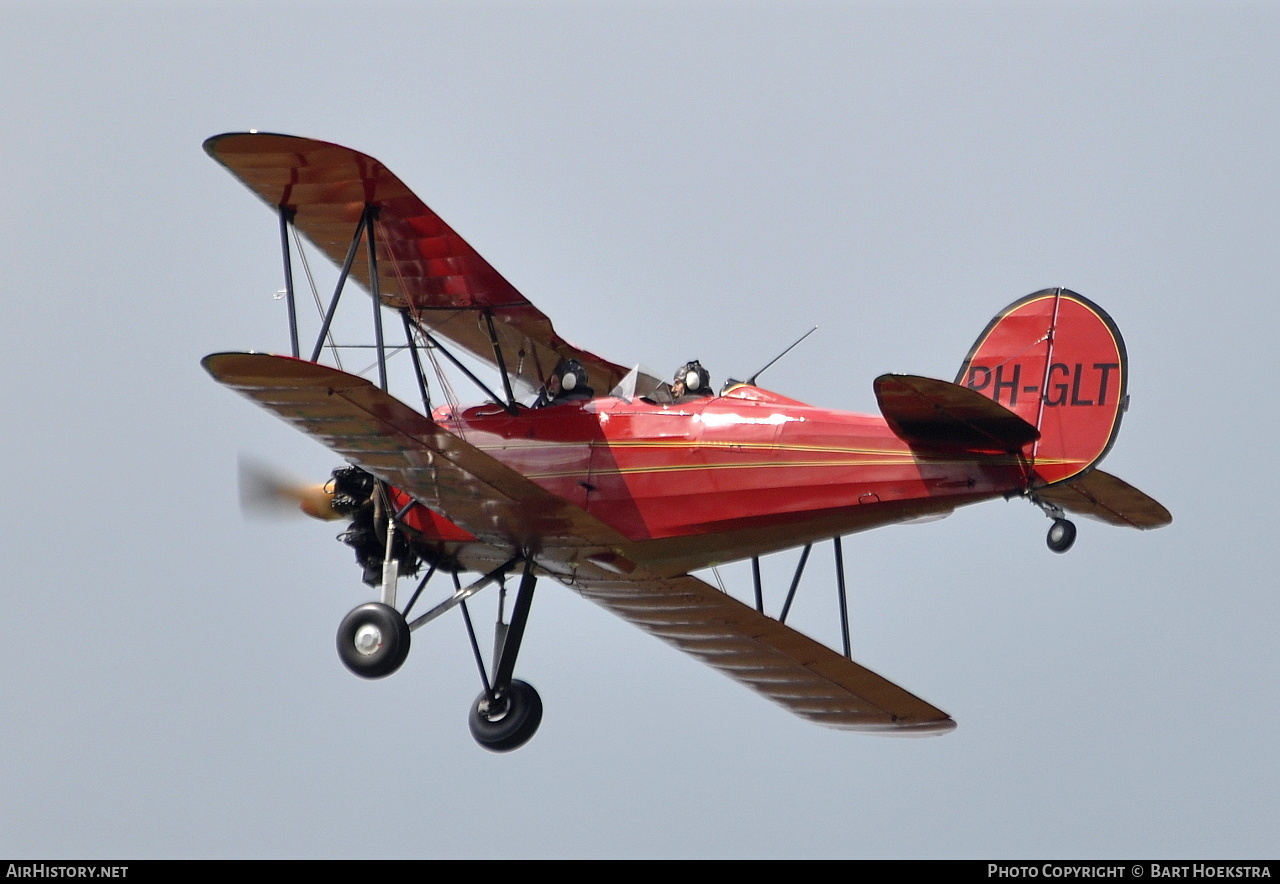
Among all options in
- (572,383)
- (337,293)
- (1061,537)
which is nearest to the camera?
(1061,537)

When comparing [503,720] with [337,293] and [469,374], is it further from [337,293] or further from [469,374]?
[337,293]

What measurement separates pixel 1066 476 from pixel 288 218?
581 centimetres

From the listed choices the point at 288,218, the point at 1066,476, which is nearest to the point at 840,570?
the point at 1066,476

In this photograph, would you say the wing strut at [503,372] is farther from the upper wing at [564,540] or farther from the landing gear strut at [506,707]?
the landing gear strut at [506,707]

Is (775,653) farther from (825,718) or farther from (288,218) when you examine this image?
(288,218)

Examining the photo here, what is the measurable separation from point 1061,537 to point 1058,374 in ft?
3.64

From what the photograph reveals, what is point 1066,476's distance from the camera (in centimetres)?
1195

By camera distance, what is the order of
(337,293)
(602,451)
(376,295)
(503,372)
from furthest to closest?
(503,372), (602,451), (376,295), (337,293)

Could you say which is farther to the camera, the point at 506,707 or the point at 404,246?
the point at 506,707

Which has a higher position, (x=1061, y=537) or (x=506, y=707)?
(x=1061, y=537)

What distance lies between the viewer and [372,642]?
13.6 meters

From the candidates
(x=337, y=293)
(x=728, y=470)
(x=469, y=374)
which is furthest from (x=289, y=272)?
(x=728, y=470)

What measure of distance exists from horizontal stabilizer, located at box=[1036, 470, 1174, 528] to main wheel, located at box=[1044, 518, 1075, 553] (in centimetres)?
45

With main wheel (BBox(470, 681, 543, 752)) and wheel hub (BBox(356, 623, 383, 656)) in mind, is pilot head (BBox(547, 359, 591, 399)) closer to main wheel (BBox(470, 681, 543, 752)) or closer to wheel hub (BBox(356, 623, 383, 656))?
wheel hub (BBox(356, 623, 383, 656))
